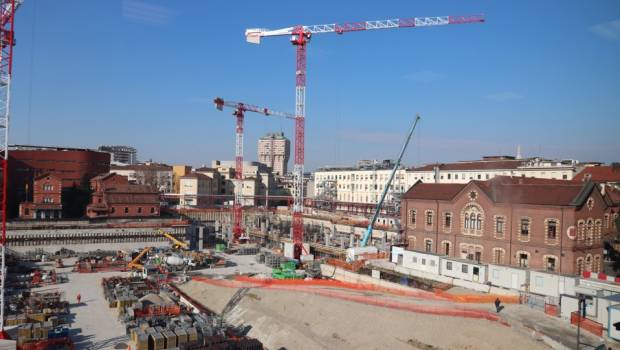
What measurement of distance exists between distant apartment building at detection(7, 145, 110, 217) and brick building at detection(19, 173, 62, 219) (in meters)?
6.15

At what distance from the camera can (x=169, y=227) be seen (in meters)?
53.4

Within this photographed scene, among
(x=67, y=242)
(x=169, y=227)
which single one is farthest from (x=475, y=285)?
(x=67, y=242)

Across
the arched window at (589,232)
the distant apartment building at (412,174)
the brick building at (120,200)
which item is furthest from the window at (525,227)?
the brick building at (120,200)

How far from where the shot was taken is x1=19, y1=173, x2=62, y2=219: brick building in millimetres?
49969

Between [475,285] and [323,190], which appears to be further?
[323,190]

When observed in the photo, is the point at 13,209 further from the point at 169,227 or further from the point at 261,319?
the point at 261,319

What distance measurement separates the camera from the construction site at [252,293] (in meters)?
22.8

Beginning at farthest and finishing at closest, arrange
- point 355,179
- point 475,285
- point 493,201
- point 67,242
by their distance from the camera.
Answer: point 355,179
point 67,242
point 493,201
point 475,285

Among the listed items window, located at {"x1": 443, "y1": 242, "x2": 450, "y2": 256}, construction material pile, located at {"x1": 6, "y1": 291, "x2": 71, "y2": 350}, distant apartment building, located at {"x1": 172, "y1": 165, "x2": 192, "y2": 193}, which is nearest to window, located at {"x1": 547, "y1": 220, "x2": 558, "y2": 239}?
window, located at {"x1": 443, "y1": 242, "x2": 450, "y2": 256}

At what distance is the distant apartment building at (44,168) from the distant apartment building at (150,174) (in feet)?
113

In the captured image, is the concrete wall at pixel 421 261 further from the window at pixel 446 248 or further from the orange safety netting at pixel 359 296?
the orange safety netting at pixel 359 296

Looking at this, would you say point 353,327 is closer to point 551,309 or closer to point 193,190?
point 551,309

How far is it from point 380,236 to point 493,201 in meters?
23.1

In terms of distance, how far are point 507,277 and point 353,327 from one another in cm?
1220
